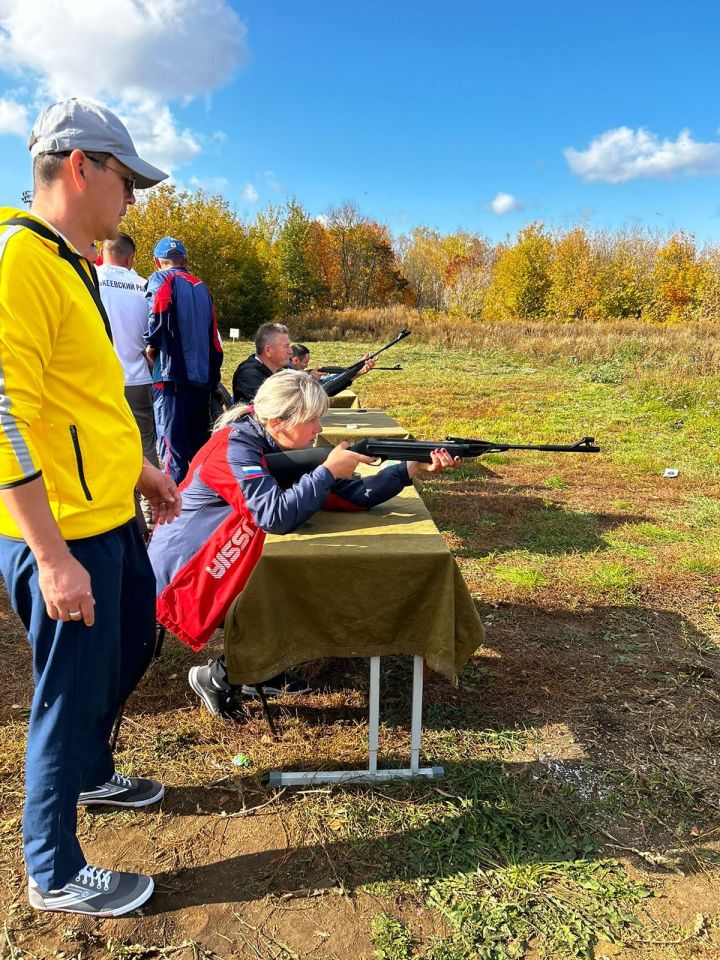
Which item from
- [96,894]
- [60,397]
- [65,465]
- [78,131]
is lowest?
[96,894]

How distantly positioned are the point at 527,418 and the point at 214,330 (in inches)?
306

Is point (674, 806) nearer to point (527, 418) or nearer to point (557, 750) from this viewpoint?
point (557, 750)

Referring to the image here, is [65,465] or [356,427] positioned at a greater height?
[65,465]

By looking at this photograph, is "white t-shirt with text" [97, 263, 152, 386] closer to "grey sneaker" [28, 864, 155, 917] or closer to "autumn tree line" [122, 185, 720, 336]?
"grey sneaker" [28, 864, 155, 917]

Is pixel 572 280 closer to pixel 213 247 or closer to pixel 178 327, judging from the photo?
pixel 213 247

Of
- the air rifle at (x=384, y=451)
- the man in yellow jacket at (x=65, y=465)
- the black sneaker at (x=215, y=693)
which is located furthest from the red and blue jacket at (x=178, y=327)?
the man in yellow jacket at (x=65, y=465)

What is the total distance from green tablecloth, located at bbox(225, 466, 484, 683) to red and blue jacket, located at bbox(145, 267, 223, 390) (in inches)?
103

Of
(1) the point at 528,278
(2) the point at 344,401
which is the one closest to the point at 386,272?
(1) the point at 528,278

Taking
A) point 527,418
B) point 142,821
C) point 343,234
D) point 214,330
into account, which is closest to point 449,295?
point 343,234

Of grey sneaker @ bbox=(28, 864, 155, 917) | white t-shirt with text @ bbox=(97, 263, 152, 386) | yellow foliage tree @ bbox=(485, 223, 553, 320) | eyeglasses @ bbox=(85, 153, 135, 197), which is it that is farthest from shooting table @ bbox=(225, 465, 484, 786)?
yellow foliage tree @ bbox=(485, 223, 553, 320)

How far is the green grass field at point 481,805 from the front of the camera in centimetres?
202

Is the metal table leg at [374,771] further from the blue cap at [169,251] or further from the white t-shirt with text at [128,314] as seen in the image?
the blue cap at [169,251]

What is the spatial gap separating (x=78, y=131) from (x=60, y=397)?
696 mm

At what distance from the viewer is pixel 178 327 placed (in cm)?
464
